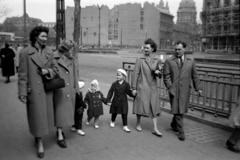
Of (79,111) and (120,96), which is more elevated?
(120,96)

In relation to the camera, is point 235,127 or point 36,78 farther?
point 235,127

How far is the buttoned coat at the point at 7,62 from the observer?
Answer: 13.4 meters

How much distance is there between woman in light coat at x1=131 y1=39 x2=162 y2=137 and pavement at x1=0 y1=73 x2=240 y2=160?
18.7 inches

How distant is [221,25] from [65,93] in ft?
172

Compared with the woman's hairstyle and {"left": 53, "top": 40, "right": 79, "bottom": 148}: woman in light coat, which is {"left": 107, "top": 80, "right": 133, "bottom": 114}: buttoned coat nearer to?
{"left": 53, "top": 40, "right": 79, "bottom": 148}: woman in light coat

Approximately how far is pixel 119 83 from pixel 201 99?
284cm

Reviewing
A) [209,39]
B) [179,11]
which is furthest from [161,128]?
[179,11]

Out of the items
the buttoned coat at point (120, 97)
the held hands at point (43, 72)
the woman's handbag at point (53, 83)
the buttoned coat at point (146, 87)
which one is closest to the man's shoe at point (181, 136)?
the buttoned coat at point (146, 87)

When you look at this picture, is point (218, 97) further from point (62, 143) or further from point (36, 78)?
point (36, 78)

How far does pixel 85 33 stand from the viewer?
102 m

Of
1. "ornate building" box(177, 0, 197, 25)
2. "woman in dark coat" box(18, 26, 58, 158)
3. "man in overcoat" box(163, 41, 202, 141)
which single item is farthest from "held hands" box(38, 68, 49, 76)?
"ornate building" box(177, 0, 197, 25)

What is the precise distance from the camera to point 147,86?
232 inches

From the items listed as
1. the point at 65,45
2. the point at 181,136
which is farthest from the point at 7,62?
the point at 181,136

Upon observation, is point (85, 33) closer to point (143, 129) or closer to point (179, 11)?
point (179, 11)
